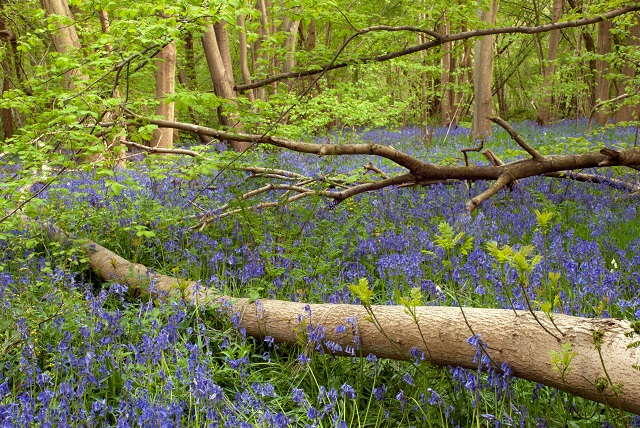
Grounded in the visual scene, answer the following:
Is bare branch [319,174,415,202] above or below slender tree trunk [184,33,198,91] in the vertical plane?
below

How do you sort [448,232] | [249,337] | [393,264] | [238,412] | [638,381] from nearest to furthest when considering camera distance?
[638,381]
[448,232]
[238,412]
[249,337]
[393,264]

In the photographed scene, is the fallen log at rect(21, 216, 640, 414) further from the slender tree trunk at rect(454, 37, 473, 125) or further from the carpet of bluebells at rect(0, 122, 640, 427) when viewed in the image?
the slender tree trunk at rect(454, 37, 473, 125)

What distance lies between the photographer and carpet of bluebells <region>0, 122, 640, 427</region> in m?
2.50

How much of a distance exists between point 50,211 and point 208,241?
2005 mm

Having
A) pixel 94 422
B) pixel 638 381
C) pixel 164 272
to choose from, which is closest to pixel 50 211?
pixel 164 272

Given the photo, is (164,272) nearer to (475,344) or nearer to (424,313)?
(424,313)

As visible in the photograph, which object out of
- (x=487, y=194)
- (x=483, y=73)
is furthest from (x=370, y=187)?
(x=483, y=73)

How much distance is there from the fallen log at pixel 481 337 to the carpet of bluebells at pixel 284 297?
0.09 metres

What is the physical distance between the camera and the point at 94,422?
2.53 meters

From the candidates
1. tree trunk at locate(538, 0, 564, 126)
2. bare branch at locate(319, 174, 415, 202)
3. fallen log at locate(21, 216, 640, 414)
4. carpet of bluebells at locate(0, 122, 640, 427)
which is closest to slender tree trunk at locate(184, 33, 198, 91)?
tree trunk at locate(538, 0, 564, 126)

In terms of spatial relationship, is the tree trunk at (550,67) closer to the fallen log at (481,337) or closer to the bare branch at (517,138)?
the bare branch at (517,138)

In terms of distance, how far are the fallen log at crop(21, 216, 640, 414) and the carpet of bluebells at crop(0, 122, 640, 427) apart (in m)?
0.09

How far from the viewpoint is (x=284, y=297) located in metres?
4.11

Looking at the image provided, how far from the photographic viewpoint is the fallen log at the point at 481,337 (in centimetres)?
210
